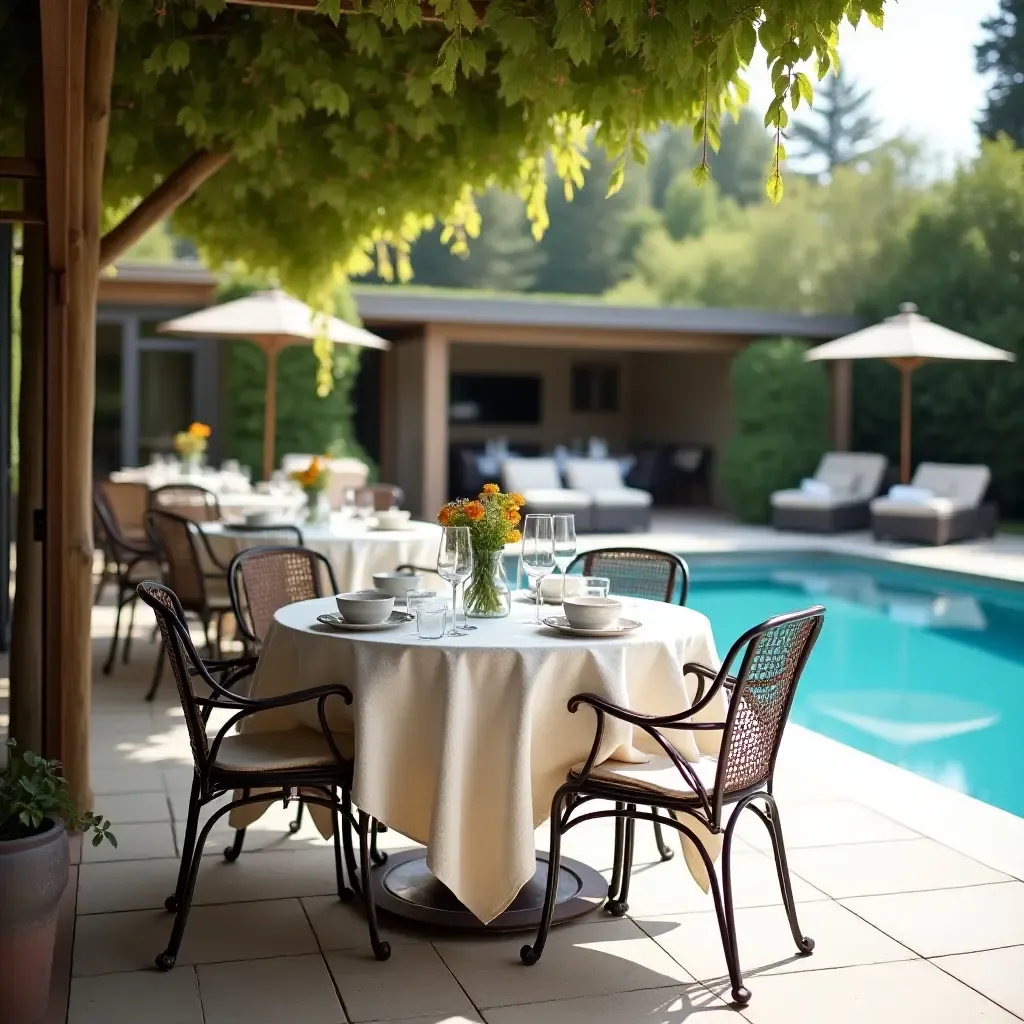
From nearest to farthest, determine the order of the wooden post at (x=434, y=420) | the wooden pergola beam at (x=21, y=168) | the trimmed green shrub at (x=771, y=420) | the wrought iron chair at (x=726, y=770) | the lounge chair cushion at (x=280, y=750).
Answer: the wrought iron chair at (x=726, y=770) → the lounge chair cushion at (x=280, y=750) → the wooden pergola beam at (x=21, y=168) → the wooden post at (x=434, y=420) → the trimmed green shrub at (x=771, y=420)

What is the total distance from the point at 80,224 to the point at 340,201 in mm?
2079

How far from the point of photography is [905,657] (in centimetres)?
935

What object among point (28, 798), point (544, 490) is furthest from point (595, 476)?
point (28, 798)

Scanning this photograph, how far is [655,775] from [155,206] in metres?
3.28

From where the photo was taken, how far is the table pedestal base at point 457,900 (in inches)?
147

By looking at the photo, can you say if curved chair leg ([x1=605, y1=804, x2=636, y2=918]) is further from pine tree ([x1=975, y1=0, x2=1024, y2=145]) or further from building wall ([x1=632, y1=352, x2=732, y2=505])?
pine tree ([x1=975, y1=0, x2=1024, y2=145])

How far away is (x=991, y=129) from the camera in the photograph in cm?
2936

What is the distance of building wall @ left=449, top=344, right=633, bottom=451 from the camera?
69.4 ft

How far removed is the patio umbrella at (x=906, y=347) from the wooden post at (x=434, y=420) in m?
4.41

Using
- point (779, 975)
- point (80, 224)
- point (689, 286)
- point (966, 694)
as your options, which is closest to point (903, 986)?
point (779, 975)

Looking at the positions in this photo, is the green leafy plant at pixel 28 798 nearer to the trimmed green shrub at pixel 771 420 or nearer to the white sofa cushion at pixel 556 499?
the white sofa cushion at pixel 556 499

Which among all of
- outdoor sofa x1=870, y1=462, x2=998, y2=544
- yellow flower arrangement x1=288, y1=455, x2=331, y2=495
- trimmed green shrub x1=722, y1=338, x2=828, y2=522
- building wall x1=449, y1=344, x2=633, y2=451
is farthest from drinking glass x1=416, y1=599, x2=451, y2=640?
building wall x1=449, y1=344, x2=633, y2=451

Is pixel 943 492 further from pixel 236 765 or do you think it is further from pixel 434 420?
pixel 236 765

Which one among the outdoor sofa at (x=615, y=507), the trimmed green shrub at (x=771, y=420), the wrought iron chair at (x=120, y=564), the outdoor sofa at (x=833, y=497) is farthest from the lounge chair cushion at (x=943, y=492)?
the wrought iron chair at (x=120, y=564)
